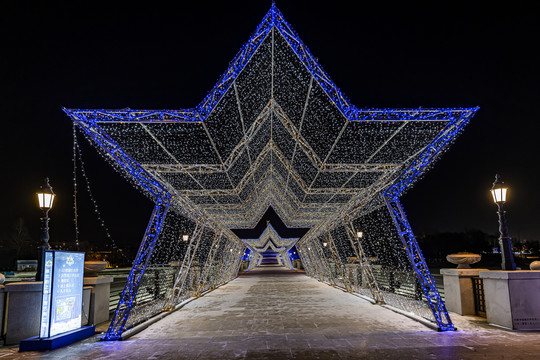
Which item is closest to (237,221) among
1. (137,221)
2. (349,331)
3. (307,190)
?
(307,190)

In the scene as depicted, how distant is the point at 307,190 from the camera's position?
421 inches

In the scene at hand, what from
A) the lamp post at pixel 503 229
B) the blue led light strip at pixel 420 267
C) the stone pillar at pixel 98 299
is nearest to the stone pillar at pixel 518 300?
the lamp post at pixel 503 229

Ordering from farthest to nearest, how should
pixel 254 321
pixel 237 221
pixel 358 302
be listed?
pixel 237 221
pixel 358 302
pixel 254 321

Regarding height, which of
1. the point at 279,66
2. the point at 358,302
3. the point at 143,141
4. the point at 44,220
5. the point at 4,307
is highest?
the point at 279,66

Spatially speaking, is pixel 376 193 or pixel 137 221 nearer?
A: pixel 376 193

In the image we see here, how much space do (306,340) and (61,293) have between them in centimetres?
384

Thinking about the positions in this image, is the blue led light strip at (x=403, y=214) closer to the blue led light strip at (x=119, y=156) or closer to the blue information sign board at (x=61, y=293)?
the blue led light strip at (x=119, y=156)

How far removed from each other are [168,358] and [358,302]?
6.85 m

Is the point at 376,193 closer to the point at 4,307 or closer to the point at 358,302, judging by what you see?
the point at 358,302

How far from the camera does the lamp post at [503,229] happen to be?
6.79 metres

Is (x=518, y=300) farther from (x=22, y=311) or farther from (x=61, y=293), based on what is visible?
(x=22, y=311)

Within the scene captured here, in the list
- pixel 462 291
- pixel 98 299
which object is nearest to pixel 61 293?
pixel 98 299

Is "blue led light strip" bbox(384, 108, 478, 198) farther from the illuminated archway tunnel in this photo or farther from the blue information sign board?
the blue information sign board

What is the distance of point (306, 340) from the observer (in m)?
5.93
